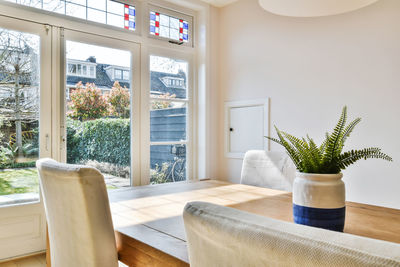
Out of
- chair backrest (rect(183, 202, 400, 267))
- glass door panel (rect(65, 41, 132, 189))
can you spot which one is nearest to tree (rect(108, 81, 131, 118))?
glass door panel (rect(65, 41, 132, 189))

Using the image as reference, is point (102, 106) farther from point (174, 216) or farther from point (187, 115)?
point (174, 216)

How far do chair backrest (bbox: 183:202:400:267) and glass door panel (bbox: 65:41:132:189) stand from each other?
103 inches

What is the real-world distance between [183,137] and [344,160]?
2799 millimetres

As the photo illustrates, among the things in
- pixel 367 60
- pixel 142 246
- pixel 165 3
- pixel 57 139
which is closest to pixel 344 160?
pixel 142 246

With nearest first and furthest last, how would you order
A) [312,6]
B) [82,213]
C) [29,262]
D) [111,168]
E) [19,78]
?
1. [82,213]
2. [312,6]
3. [29,262]
4. [19,78]
5. [111,168]

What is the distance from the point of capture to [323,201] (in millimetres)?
1021

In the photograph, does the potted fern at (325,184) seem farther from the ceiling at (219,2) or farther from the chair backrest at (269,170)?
the ceiling at (219,2)

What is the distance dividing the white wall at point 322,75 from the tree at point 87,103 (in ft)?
4.51

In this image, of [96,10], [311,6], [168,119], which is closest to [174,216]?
[311,6]

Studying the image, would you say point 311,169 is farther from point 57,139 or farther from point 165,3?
point 165,3

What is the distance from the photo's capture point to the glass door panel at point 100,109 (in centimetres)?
285

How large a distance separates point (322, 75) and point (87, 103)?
2.23 meters

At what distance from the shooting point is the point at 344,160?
1050 mm

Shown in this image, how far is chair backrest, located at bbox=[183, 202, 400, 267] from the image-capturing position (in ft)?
1.12
